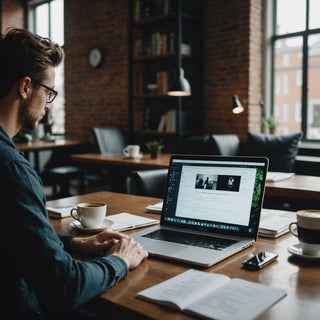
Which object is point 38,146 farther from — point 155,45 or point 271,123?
point 271,123

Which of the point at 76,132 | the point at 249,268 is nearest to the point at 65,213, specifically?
the point at 249,268

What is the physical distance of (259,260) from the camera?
42.9 inches

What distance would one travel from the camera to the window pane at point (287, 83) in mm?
4898

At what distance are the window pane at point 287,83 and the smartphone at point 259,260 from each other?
410cm

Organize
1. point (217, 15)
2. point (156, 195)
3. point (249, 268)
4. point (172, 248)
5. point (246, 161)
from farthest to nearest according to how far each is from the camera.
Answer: point (217, 15), point (156, 195), point (246, 161), point (172, 248), point (249, 268)

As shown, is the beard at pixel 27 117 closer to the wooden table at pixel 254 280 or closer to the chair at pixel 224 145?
the wooden table at pixel 254 280

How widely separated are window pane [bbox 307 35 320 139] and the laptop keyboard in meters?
3.90

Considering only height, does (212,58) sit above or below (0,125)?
above

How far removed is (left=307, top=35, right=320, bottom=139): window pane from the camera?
4.74m

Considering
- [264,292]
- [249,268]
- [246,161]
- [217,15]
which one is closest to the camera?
[264,292]

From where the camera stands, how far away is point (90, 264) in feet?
3.28

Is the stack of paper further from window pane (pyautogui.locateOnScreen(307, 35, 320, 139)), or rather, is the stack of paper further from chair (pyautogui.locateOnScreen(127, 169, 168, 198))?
window pane (pyautogui.locateOnScreen(307, 35, 320, 139))

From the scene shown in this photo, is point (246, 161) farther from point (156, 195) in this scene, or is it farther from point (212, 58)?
point (212, 58)

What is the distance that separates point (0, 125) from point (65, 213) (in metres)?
0.69
